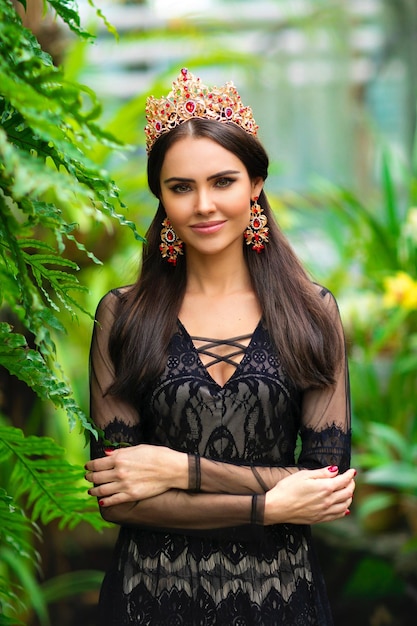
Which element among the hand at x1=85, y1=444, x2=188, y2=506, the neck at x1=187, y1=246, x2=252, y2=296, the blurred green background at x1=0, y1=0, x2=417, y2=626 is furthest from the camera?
the blurred green background at x1=0, y1=0, x2=417, y2=626

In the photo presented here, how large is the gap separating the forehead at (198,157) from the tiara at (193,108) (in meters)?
0.06

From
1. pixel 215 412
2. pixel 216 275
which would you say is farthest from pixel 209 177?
pixel 215 412

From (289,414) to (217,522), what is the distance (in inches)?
10.7

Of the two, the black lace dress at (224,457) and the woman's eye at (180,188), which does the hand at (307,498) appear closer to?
the black lace dress at (224,457)

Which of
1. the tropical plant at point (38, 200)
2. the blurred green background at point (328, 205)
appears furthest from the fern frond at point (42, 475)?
the blurred green background at point (328, 205)

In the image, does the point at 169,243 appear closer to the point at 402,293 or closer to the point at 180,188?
the point at 180,188

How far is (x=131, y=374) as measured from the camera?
1958 millimetres

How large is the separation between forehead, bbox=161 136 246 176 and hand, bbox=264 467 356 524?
0.62 meters

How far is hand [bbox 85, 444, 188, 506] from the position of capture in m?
1.87

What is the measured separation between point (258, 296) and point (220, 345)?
141 mm

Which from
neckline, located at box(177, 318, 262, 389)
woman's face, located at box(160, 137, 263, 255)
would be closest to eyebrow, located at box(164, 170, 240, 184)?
woman's face, located at box(160, 137, 263, 255)

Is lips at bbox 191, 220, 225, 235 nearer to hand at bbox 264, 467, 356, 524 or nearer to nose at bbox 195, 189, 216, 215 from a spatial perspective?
nose at bbox 195, 189, 216, 215

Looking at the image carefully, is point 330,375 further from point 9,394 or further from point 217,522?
point 9,394

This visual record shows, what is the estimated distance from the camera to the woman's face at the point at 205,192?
1878 millimetres
